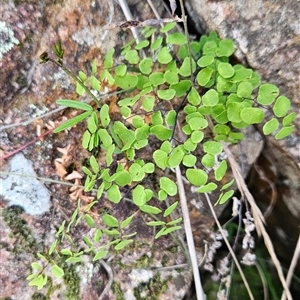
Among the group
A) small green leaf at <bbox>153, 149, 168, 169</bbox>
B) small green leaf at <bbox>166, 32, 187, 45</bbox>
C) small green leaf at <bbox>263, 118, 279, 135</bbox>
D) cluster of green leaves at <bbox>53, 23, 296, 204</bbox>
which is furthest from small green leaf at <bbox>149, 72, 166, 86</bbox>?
small green leaf at <bbox>263, 118, 279, 135</bbox>

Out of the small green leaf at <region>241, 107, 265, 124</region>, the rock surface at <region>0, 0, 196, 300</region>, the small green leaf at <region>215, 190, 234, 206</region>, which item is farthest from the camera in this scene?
the rock surface at <region>0, 0, 196, 300</region>

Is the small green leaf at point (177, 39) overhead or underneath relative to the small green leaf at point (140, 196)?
overhead

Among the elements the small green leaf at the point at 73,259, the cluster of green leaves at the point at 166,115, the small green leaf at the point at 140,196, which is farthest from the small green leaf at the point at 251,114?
the small green leaf at the point at 73,259

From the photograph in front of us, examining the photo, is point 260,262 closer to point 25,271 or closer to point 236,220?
point 236,220

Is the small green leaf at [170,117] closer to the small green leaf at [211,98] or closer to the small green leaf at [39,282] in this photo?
the small green leaf at [211,98]

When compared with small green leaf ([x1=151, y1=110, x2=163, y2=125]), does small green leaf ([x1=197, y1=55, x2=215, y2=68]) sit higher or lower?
higher

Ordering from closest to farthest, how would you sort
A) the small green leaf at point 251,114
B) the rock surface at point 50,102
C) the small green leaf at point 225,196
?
the small green leaf at point 251,114 → the small green leaf at point 225,196 → the rock surface at point 50,102

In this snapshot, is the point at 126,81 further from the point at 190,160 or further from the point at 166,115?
the point at 190,160

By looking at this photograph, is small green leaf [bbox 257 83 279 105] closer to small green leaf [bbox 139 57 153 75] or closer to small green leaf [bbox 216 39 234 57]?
small green leaf [bbox 216 39 234 57]
